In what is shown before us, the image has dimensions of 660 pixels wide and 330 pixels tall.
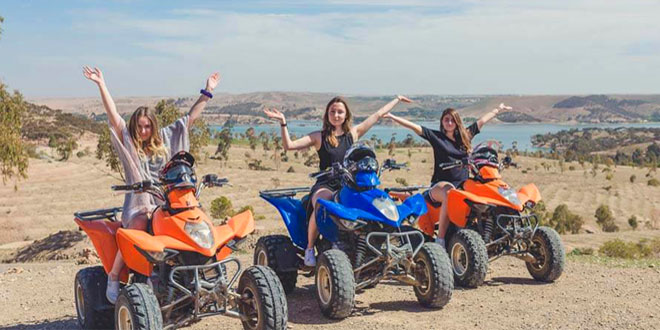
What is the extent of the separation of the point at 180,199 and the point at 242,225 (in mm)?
617

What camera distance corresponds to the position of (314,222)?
8.09 metres

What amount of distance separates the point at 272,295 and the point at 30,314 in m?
3.99

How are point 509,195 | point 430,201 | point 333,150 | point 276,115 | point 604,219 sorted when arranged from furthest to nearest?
point 604,219, point 430,201, point 509,195, point 333,150, point 276,115

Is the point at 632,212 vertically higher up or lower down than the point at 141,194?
lower down

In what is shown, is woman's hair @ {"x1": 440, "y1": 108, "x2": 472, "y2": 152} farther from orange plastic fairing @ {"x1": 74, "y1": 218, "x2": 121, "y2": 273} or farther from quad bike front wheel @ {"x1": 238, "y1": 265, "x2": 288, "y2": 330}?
orange plastic fairing @ {"x1": 74, "y1": 218, "x2": 121, "y2": 273}

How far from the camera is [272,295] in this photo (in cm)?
591

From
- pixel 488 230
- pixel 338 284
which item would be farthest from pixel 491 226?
pixel 338 284

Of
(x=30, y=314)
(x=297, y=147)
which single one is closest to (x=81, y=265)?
(x=30, y=314)

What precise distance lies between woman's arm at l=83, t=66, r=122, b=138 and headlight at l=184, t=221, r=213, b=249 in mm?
1484

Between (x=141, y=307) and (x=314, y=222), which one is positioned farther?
(x=314, y=222)

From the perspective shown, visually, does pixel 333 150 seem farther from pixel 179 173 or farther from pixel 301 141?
pixel 179 173

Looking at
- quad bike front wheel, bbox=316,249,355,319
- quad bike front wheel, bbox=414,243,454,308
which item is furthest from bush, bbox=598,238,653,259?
quad bike front wheel, bbox=316,249,355,319

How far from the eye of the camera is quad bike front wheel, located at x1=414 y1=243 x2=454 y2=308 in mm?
7609

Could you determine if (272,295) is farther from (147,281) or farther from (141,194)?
(141,194)
